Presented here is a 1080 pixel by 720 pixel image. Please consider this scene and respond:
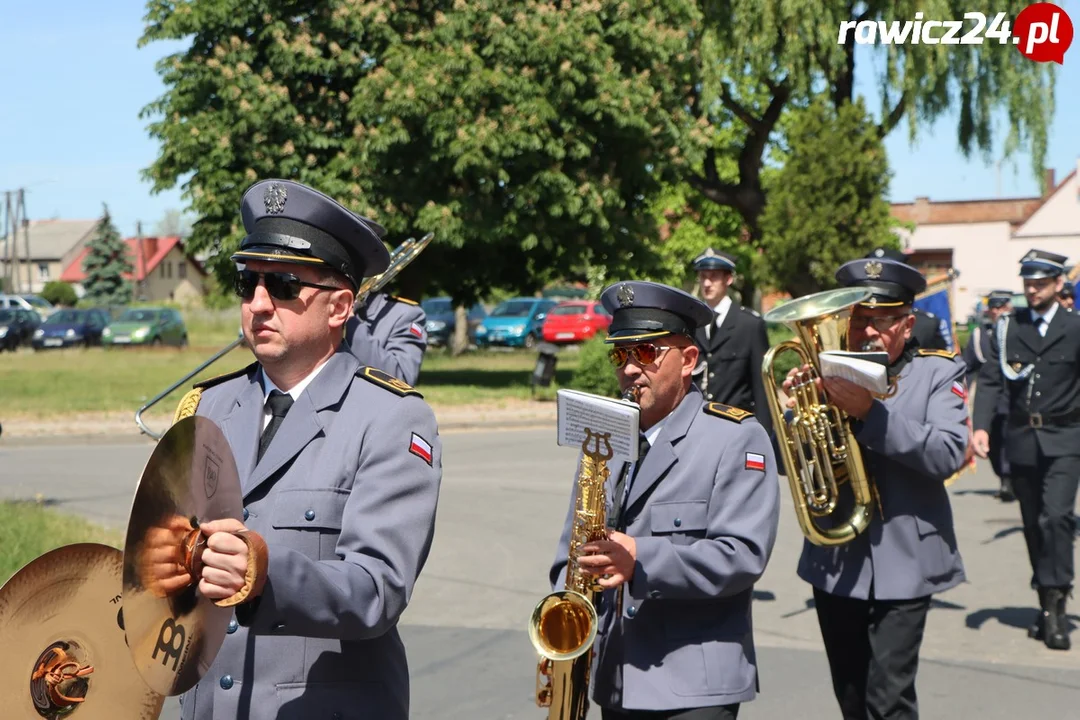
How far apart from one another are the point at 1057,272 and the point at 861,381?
156 inches

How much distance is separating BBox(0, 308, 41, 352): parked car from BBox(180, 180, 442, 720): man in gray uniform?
39.5 m

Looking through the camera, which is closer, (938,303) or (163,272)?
(938,303)

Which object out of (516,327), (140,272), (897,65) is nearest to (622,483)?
(897,65)

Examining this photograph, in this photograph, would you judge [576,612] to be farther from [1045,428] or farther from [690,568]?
[1045,428]

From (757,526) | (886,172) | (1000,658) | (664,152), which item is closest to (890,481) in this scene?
(757,526)

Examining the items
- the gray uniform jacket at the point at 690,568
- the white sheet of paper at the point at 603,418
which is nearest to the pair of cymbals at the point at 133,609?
the white sheet of paper at the point at 603,418

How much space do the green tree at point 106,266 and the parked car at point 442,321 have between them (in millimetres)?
41234

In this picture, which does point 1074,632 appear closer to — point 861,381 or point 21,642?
point 861,381

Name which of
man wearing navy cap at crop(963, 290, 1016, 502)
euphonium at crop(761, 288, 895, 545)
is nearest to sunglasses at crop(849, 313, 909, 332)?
euphonium at crop(761, 288, 895, 545)

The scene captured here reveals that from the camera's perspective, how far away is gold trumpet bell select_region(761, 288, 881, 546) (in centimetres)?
463

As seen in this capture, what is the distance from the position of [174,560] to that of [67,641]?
315 millimetres

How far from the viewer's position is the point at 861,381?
4.31 meters

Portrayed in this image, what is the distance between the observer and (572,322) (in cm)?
3991

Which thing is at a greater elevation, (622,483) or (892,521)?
(622,483)
